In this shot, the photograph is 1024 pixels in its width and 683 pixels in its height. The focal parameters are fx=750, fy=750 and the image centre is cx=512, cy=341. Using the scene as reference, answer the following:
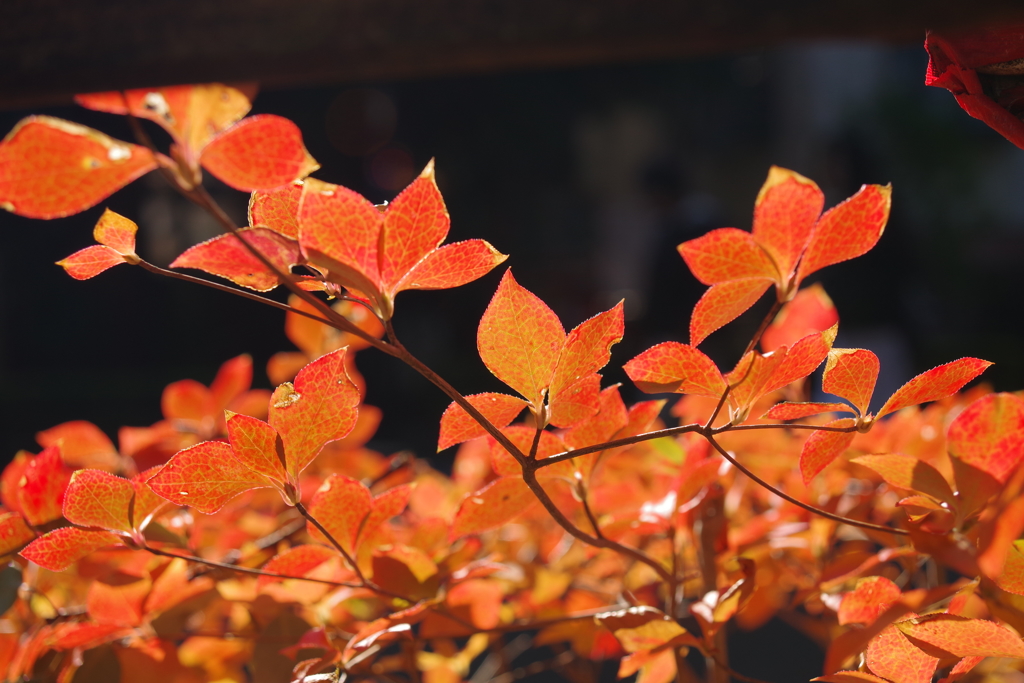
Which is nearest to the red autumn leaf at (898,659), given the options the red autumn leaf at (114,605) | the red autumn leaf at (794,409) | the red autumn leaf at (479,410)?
the red autumn leaf at (794,409)

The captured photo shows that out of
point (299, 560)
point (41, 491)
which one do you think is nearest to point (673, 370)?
point (299, 560)

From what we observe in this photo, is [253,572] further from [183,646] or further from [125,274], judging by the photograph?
[125,274]

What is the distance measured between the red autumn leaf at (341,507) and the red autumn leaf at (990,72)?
0.38m

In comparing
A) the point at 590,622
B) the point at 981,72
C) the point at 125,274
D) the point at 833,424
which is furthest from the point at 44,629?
the point at 125,274

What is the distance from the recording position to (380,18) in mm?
253

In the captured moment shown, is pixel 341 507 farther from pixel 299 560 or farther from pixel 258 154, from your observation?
pixel 258 154

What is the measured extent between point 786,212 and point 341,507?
30 cm

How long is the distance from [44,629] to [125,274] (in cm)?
579

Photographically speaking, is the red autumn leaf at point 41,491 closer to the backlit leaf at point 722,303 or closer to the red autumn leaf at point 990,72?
the backlit leaf at point 722,303

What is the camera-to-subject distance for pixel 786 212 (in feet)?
1.22

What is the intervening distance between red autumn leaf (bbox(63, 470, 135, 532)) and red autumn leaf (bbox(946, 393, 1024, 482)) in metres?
0.44

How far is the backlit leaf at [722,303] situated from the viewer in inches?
15.4

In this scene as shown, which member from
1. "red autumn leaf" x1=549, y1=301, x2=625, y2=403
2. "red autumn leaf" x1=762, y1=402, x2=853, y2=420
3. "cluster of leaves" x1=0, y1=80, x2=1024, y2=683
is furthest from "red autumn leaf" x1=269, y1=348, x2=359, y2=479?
"red autumn leaf" x1=762, y1=402, x2=853, y2=420

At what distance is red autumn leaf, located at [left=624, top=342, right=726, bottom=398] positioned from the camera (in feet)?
1.20
